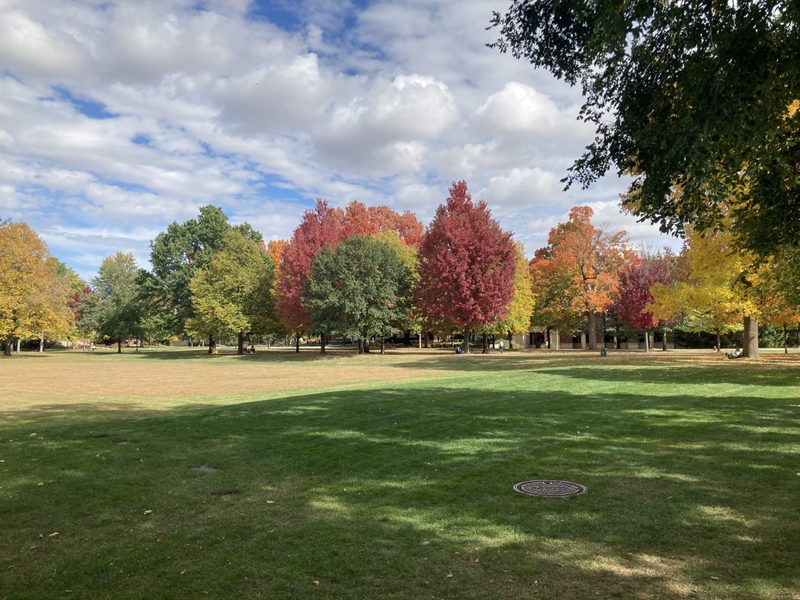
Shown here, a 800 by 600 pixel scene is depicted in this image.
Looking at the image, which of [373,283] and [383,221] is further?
[383,221]

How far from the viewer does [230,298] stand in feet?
191

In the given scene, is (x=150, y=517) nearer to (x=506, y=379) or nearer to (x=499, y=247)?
(x=506, y=379)

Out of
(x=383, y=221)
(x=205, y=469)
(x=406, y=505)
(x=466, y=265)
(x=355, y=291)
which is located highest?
(x=383, y=221)

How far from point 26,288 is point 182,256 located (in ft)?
56.9

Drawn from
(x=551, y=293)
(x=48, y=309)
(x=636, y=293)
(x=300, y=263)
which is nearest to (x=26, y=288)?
(x=48, y=309)

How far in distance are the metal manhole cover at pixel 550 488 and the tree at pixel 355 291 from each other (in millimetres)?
42473

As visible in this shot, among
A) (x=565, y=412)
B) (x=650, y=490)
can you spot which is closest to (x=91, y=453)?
(x=650, y=490)

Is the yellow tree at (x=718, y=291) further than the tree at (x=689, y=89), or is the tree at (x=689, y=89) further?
the yellow tree at (x=718, y=291)

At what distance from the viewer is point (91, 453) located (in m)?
→ 9.52

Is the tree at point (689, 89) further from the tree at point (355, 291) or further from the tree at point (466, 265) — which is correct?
the tree at point (355, 291)

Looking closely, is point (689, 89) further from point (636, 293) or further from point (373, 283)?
point (636, 293)

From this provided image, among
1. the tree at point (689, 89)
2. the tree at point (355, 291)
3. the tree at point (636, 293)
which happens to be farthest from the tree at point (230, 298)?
the tree at point (689, 89)

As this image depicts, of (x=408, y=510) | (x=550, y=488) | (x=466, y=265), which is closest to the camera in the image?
(x=408, y=510)

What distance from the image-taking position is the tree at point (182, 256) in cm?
6569
